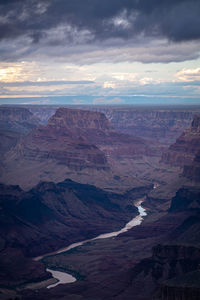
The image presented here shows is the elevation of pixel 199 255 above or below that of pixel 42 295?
above

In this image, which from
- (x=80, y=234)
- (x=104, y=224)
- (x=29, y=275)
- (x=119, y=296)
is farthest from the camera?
(x=104, y=224)

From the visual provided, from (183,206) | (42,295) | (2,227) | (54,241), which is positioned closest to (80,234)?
(54,241)

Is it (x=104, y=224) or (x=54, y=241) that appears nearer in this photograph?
(x=54, y=241)

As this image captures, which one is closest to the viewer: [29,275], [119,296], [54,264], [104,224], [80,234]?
[119,296]

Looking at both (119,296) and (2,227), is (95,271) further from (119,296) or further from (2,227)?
(2,227)

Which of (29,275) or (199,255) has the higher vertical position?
(199,255)

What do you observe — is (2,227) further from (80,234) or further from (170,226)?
(170,226)

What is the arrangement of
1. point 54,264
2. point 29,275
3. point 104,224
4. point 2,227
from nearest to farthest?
point 29,275, point 54,264, point 2,227, point 104,224

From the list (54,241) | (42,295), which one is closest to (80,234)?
(54,241)

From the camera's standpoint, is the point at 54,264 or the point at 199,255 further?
the point at 54,264
